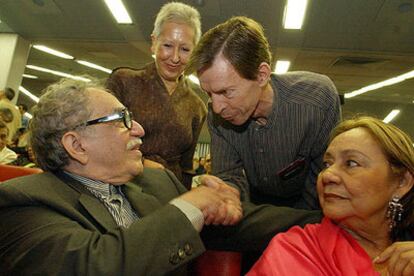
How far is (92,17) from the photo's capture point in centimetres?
651

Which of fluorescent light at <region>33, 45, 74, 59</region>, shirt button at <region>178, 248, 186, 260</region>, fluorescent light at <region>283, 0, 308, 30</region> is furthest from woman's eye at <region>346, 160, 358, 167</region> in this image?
fluorescent light at <region>33, 45, 74, 59</region>

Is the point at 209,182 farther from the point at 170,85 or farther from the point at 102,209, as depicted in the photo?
the point at 170,85

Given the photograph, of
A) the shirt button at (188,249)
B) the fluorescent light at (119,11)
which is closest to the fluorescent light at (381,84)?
the fluorescent light at (119,11)

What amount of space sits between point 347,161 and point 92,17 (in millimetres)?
6062

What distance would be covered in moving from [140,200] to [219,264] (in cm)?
40

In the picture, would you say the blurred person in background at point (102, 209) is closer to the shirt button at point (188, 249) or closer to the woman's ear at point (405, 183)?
the shirt button at point (188, 249)

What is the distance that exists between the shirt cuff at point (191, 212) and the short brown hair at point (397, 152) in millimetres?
721

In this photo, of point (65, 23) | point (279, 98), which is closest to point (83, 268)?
point (279, 98)

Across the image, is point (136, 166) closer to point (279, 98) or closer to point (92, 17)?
point (279, 98)

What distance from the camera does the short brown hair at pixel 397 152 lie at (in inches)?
54.2

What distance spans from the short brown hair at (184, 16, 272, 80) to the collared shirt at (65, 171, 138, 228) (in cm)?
60

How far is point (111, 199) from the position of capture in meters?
1.47

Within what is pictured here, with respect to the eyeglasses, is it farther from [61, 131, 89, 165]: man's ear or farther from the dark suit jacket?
the dark suit jacket

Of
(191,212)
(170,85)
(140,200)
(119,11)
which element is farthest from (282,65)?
(191,212)
